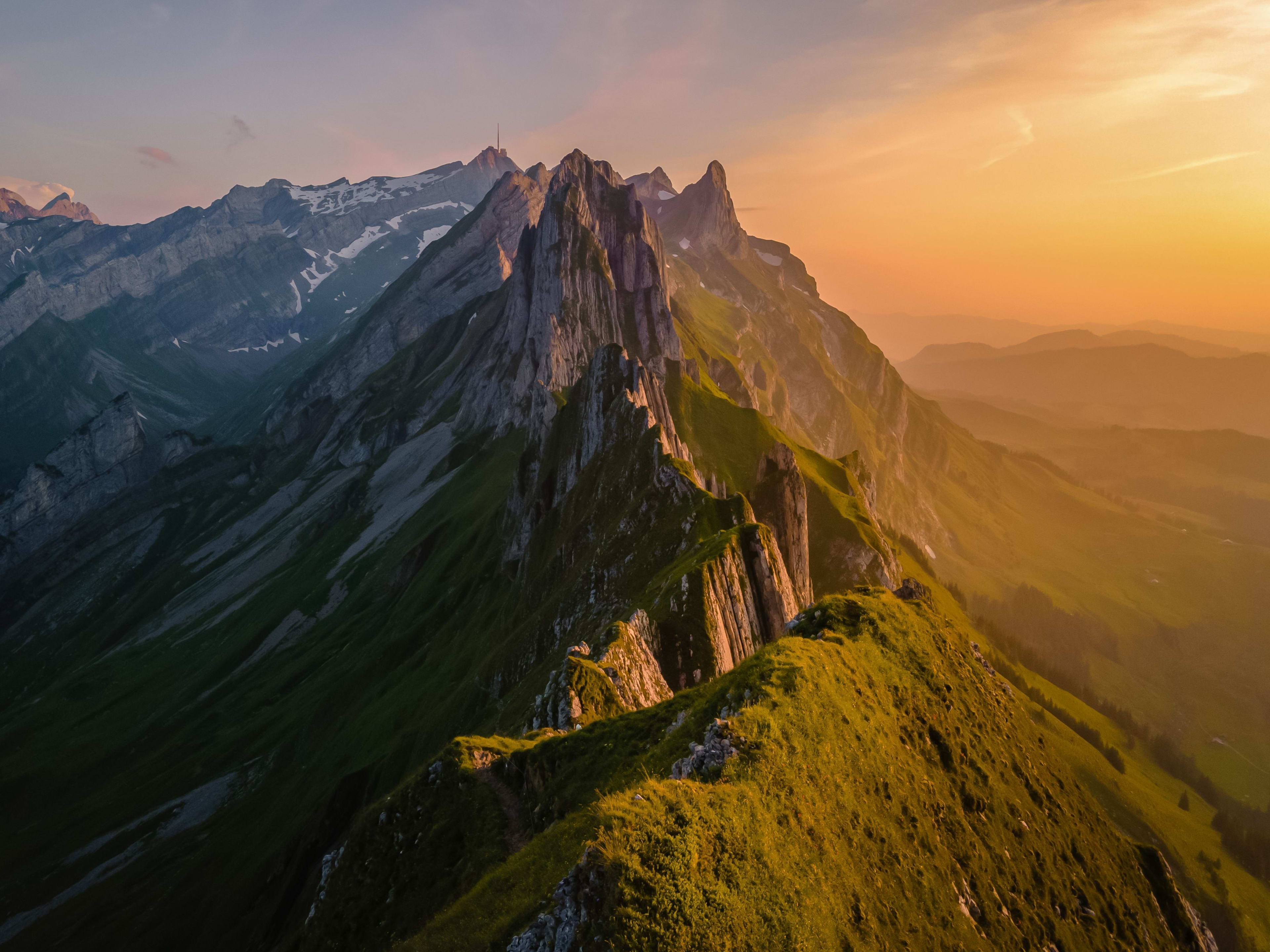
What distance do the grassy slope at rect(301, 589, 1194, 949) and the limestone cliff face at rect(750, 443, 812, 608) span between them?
3951cm

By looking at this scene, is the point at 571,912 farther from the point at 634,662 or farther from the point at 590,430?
the point at 590,430

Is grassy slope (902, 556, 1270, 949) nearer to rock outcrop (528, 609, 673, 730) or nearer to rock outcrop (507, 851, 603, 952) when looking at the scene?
rock outcrop (528, 609, 673, 730)


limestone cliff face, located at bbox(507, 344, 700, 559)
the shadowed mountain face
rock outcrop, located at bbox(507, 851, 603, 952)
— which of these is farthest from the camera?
limestone cliff face, located at bbox(507, 344, 700, 559)

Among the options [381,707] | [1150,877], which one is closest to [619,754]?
[1150,877]

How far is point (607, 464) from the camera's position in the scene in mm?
93312

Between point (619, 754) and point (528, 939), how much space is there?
1273cm

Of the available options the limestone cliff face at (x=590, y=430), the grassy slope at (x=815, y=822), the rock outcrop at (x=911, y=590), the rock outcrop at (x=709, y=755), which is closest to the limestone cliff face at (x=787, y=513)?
the limestone cliff face at (x=590, y=430)

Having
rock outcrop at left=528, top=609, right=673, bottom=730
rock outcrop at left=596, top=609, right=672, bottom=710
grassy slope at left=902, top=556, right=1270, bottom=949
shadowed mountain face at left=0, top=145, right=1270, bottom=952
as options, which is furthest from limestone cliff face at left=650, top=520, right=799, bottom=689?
grassy slope at left=902, top=556, right=1270, bottom=949

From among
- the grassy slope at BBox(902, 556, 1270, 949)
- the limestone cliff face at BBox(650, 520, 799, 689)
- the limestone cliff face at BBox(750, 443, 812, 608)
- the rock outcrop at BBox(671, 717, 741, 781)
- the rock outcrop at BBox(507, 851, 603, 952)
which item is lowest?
the grassy slope at BBox(902, 556, 1270, 949)

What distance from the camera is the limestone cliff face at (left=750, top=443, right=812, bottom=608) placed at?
84.9m

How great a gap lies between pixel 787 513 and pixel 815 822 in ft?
217

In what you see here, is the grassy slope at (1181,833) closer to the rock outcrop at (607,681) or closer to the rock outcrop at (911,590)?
the rock outcrop at (911,590)

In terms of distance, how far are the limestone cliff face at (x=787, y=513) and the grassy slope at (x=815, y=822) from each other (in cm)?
3951

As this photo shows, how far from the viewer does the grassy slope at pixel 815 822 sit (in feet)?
60.9
